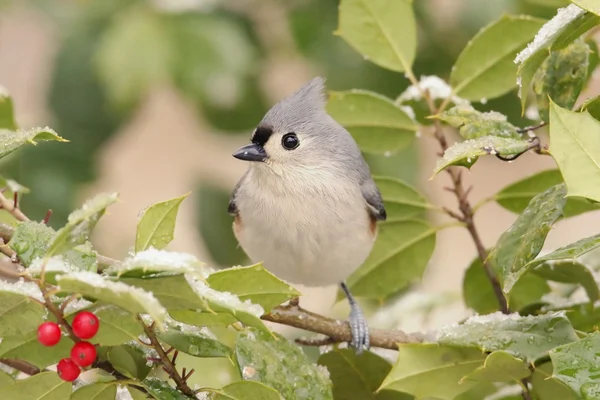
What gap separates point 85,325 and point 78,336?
27mm

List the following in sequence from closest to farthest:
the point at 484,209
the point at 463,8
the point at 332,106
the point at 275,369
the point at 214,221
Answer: the point at 275,369 → the point at 332,106 → the point at 463,8 → the point at 214,221 → the point at 484,209

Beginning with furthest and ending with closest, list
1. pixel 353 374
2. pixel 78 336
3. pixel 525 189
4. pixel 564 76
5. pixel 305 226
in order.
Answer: pixel 305 226
pixel 525 189
pixel 353 374
pixel 564 76
pixel 78 336

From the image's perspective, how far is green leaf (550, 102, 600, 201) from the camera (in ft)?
2.18

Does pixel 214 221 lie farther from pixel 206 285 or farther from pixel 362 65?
pixel 206 285

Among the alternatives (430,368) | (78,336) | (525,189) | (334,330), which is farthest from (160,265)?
(525,189)

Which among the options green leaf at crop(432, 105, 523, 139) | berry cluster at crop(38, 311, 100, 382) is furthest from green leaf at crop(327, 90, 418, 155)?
berry cluster at crop(38, 311, 100, 382)

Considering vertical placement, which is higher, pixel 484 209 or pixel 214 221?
pixel 214 221

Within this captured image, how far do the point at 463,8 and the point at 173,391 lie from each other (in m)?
1.26

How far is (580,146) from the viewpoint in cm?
67

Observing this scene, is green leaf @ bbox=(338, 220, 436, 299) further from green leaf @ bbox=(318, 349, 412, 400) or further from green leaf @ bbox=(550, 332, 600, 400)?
green leaf @ bbox=(550, 332, 600, 400)

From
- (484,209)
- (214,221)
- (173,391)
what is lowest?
(484,209)

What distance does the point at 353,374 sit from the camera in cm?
96

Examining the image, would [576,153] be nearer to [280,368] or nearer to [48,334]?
[280,368]

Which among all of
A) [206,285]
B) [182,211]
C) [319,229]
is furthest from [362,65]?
[182,211]
